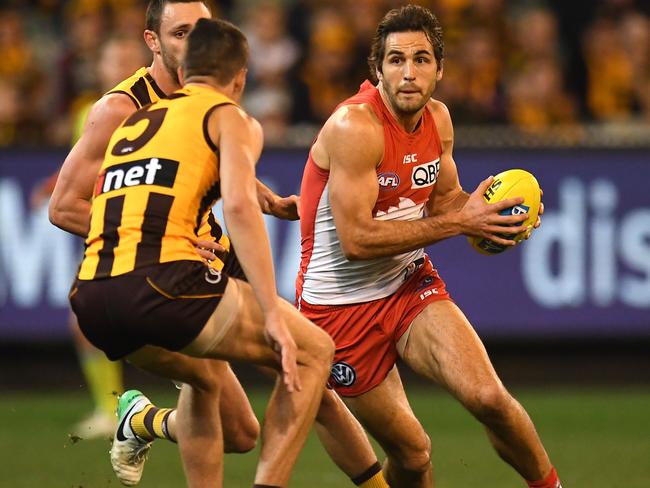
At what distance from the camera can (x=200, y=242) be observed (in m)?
5.94

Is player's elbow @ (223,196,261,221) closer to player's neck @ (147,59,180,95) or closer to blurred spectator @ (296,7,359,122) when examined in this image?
player's neck @ (147,59,180,95)

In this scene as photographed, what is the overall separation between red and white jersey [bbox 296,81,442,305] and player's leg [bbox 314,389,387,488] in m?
0.56

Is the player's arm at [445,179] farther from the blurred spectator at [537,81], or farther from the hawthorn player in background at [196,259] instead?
the blurred spectator at [537,81]

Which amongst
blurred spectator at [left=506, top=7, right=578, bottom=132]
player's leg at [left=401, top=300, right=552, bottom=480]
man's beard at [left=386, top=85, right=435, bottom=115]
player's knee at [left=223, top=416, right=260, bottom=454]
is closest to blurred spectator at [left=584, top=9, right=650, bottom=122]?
blurred spectator at [left=506, top=7, right=578, bottom=132]

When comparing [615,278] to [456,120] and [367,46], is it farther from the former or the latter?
[367,46]

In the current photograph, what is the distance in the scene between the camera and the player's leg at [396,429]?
656 centimetres

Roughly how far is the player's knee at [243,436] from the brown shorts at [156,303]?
1.16m

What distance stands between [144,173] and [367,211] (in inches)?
52.2

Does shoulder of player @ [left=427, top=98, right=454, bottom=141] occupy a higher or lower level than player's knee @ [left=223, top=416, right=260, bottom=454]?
higher

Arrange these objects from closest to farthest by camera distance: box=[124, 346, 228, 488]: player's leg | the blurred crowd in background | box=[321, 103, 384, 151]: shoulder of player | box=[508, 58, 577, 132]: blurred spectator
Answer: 1. box=[124, 346, 228, 488]: player's leg
2. box=[321, 103, 384, 151]: shoulder of player
3. the blurred crowd in background
4. box=[508, 58, 577, 132]: blurred spectator

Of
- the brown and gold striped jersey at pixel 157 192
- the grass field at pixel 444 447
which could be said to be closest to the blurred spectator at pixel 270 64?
the grass field at pixel 444 447

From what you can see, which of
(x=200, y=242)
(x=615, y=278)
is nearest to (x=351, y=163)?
(x=200, y=242)

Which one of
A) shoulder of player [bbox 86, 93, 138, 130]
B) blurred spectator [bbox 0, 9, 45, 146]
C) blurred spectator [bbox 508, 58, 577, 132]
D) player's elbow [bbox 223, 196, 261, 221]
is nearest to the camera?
player's elbow [bbox 223, 196, 261, 221]

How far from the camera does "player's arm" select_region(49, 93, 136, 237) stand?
20.7 ft
